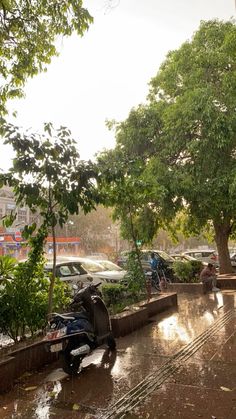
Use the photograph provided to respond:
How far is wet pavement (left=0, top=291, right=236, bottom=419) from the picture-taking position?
13.1 ft

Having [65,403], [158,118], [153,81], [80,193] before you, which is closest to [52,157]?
[80,193]

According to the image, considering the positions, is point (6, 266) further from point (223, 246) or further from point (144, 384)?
point (223, 246)

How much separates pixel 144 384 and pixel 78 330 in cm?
118

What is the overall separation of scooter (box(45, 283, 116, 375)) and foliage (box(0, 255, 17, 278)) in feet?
3.58

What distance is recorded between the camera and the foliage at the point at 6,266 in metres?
5.82

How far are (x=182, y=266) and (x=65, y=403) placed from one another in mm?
10682

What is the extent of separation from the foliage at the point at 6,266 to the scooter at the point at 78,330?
42.9 inches

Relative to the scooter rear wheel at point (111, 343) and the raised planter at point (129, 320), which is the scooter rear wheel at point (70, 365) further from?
the raised planter at point (129, 320)

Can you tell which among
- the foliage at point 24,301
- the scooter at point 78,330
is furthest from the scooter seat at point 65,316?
the foliage at point 24,301

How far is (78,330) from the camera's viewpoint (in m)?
5.31

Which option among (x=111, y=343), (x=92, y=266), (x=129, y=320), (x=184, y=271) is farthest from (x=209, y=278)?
(x=111, y=343)

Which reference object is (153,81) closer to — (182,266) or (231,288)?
(182,266)

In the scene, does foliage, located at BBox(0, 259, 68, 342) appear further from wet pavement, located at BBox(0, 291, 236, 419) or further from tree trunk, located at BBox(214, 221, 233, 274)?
tree trunk, located at BBox(214, 221, 233, 274)

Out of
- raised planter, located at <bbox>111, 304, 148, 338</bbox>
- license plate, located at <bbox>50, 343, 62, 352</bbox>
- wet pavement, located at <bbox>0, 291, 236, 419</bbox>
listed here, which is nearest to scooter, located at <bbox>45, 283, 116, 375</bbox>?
license plate, located at <bbox>50, 343, 62, 352</bbox>
